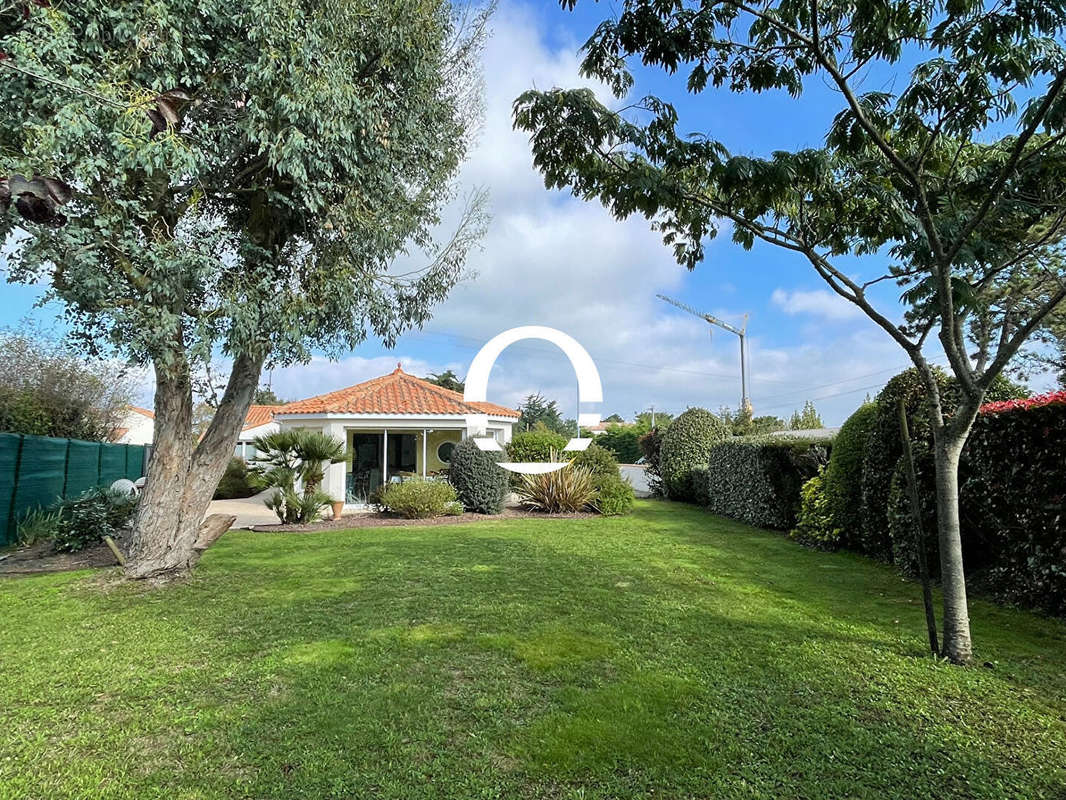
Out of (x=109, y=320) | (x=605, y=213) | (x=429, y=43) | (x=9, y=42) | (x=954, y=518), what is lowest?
(x=954, y=518)

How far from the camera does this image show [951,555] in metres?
5.02

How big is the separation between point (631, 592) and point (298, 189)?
23.6 feet

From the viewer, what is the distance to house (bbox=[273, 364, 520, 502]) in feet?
63.4

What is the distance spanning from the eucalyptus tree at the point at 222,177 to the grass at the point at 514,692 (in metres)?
3.24

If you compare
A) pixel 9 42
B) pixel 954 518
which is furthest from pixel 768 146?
pixel 9 42

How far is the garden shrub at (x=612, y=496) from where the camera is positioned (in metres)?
16.4

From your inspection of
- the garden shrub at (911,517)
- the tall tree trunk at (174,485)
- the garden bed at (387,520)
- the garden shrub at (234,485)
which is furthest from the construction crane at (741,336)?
the tall tree trunk at (174,485)

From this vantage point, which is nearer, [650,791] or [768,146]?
[650,791]

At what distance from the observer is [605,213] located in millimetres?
7055

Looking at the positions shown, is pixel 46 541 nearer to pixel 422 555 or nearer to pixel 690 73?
pixel 422 555

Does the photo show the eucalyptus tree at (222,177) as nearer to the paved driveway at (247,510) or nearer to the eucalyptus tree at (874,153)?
the eucalyptus tree at (874,153)

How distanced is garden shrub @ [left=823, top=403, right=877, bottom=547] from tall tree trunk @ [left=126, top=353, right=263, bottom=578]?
10189mm

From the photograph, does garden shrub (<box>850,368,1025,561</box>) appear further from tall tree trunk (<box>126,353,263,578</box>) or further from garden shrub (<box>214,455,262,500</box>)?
garden shrub (<box>214,455,262,500</box>)

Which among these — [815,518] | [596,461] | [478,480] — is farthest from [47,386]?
[815,518]
